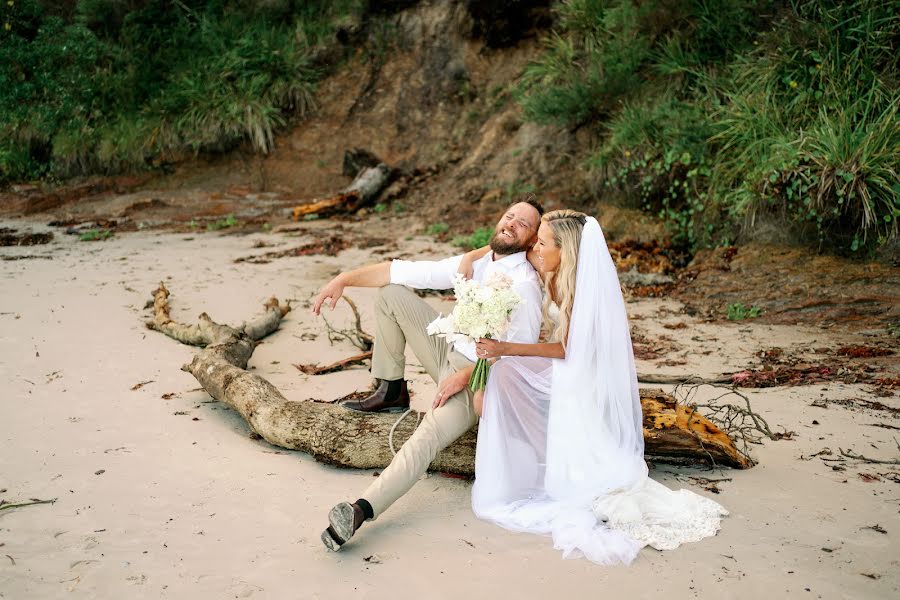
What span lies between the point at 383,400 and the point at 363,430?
371 mm

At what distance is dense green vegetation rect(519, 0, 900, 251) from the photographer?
24.4 ft

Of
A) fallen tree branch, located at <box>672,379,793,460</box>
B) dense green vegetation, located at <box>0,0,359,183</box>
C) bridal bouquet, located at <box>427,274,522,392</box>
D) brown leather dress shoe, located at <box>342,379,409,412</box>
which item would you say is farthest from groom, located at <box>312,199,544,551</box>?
dense green vegetation, located at <box>0,0,359,183</box>

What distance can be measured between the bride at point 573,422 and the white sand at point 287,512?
20 cm

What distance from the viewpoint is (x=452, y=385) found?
→ 389 cm

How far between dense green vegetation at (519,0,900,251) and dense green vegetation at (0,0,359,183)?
5952mm

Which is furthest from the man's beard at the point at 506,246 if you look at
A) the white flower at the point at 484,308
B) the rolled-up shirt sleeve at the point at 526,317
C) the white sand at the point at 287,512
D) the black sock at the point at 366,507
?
the black sock at the point at 366,507

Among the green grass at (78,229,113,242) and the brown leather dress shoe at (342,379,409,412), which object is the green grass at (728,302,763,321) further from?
the green grass at (78,229,113,242)

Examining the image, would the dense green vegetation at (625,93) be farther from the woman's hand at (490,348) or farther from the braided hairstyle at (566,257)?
the woman's hand at (490,348)

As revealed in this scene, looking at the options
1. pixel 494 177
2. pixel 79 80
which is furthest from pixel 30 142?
pixel 494 177

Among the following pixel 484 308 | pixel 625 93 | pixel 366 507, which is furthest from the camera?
pixel 625 93

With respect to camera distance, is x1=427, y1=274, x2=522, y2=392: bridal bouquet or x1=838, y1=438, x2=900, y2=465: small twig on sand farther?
x1=838, y1=438, x2=900, y2=465: small twig on sand

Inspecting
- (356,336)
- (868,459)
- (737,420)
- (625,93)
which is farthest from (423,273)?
(625,93)

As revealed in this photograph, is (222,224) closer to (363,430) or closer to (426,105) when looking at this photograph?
(426,105)

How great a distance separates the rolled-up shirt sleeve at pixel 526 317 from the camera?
13.5ft
